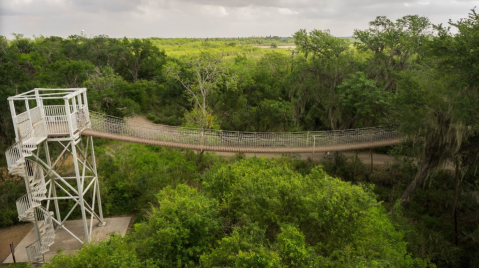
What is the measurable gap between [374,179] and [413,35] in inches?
332

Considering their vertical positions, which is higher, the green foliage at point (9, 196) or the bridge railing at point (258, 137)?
the bridge railing at point (258, 137)

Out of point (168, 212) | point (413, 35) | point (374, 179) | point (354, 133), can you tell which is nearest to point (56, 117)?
point (168, 212)

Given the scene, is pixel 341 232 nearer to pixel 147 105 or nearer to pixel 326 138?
pixel 326 138

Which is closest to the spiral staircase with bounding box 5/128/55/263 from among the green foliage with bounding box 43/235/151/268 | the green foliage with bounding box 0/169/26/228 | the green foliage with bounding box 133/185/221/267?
the green foliage with bounding box 0/169/26/228

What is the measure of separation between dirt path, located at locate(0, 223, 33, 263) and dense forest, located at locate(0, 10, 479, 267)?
2.53ft

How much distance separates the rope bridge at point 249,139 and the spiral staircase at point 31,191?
11.1ft

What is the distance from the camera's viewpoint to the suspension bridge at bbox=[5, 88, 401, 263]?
1215cm

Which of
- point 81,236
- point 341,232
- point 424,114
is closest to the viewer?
point 341,232

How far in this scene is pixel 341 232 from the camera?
838 cm

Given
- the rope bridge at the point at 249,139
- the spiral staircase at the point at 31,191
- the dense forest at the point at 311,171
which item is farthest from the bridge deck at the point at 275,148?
the spiral staircase at the point at 31,191

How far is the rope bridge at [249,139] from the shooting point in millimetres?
15750

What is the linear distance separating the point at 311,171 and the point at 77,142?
9.62 m

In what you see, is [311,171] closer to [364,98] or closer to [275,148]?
[275,148]

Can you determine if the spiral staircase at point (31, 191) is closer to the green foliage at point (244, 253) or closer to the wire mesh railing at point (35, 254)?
the wire mesh railing at point (35, 254)
